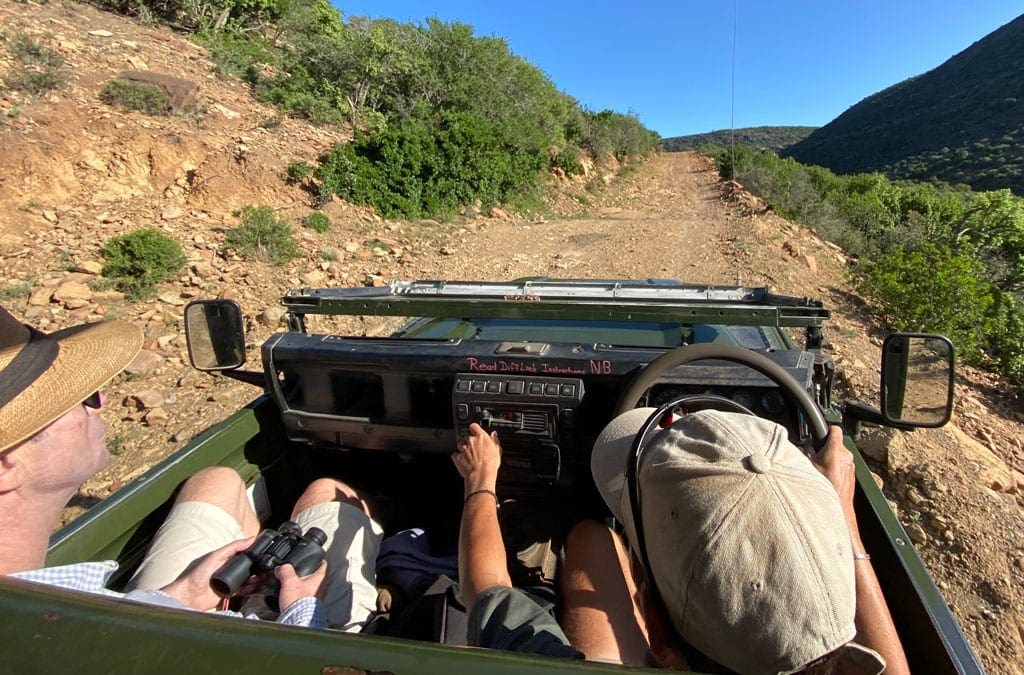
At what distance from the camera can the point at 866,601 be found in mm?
1173

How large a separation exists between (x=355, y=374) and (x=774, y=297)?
1609mm

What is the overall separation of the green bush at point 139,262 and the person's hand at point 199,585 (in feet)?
19.0

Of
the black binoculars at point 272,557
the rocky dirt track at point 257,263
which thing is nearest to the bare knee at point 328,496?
the black binoculars at point 272,557

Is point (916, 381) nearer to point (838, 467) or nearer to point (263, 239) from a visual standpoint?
point (838, 467)

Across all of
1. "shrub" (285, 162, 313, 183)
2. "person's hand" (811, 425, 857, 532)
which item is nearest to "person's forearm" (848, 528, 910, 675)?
"person's hand" (811, 425, 857, 532)

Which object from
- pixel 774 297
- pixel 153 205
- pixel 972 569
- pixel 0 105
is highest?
pixel 0 105

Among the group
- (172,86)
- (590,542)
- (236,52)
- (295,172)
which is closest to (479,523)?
(590,542)

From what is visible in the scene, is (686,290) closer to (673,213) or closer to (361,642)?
(361,642)

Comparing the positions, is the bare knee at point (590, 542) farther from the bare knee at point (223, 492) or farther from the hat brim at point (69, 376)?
the hat brim at point (69, 376)

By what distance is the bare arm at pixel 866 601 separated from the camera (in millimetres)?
1121

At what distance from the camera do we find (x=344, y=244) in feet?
28.5

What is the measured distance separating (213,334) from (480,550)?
59.8 inches

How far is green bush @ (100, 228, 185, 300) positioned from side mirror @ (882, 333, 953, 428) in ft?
23.2

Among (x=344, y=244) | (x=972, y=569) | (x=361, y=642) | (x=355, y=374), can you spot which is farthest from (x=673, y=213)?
(x=361, y=642)
